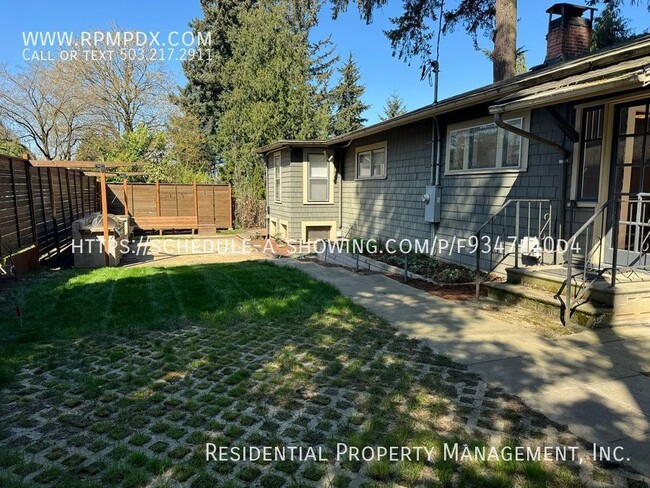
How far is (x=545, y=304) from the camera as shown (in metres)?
5.17

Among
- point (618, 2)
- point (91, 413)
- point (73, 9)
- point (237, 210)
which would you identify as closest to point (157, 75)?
point (73, 9)

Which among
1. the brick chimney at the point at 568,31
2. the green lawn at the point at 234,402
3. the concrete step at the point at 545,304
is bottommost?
the green lawn at the point at 234,402

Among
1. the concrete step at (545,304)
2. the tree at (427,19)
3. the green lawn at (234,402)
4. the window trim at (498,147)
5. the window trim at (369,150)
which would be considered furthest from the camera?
the tree at (427,19)

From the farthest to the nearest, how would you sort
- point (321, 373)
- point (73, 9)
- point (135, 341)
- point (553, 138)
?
point (73, 9), point (553, 138), point (135, 341), point (321, 373)

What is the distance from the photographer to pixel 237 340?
450 cm

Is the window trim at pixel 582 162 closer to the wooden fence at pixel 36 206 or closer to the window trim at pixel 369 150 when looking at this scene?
the window trim at pixel 369 150

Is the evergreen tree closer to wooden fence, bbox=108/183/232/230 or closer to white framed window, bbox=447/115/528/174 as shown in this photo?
wooden fence, bbox=108/183/232/230

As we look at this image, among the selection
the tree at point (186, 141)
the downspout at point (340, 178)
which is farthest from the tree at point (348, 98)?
the downspout at point (340, 178)

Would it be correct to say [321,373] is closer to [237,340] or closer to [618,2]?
[237,340]

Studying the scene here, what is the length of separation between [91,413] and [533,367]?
138 inches

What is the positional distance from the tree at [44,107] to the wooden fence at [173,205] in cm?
1173

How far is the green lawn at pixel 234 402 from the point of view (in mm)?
2318

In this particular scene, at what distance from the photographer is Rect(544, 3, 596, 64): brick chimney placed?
26.2 ft

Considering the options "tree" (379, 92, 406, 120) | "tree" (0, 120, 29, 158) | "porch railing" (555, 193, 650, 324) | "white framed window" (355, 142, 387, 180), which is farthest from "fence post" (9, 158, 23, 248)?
"tree" (379, 92, 406, 120)
